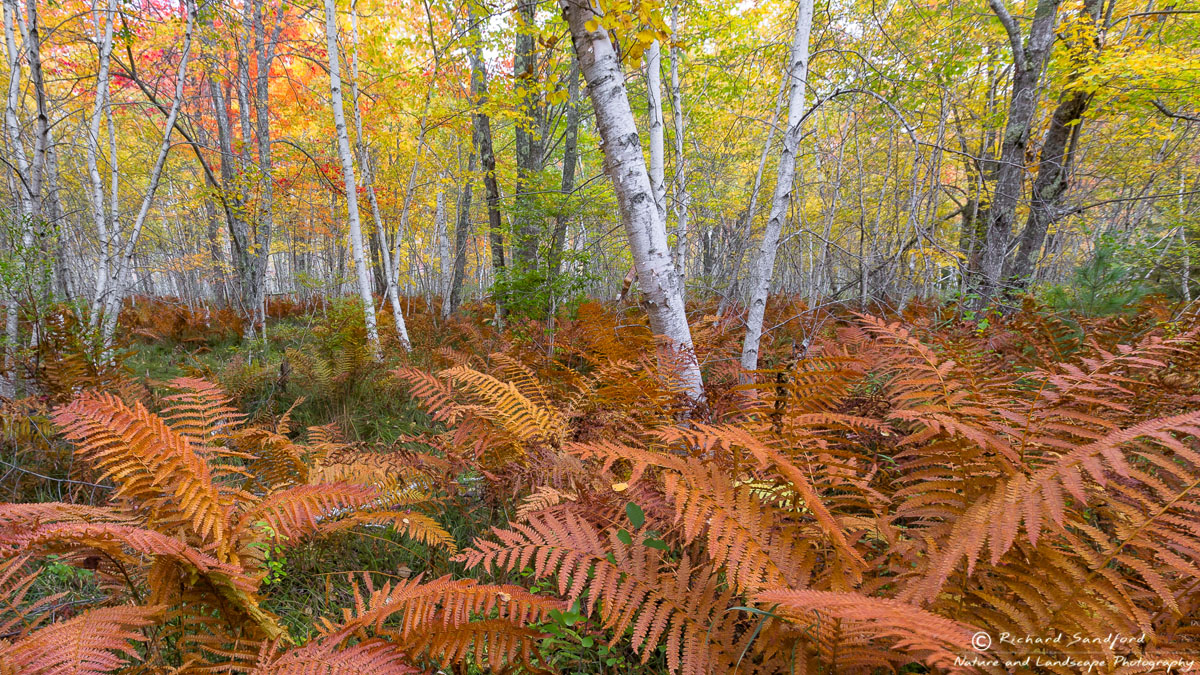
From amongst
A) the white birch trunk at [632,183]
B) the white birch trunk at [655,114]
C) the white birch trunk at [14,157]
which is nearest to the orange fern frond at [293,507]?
the white birch trunk at [632,183]

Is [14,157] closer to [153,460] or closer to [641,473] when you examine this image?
[153,460]

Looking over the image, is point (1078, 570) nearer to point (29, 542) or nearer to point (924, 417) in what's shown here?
point (924, 417)

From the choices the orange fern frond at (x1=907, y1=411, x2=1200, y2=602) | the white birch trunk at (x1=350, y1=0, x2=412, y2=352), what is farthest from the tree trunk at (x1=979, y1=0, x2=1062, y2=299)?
the white birch trunk at (x1=350, y1=0, x2=412, y2=352)

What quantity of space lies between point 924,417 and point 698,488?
2.01ft

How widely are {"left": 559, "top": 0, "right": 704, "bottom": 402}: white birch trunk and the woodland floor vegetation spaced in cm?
35

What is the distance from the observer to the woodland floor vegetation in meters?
0.93

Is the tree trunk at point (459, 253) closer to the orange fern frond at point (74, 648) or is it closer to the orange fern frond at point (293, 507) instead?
the orange fern frond at point (293, 507)

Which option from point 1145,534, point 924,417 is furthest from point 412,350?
point 1145,534

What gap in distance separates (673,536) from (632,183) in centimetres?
167

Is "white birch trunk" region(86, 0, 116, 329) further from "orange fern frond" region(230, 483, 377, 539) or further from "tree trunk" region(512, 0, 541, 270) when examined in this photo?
"orange fern frond" region(230, 483, 377, 539)

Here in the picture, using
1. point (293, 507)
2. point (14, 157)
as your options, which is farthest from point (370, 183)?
point (293, 507)

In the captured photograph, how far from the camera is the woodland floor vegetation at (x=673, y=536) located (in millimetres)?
925

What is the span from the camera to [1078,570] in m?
0.92

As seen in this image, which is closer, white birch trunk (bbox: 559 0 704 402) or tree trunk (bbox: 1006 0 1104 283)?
white birch trunk (bbox: 559 0 704 402)
